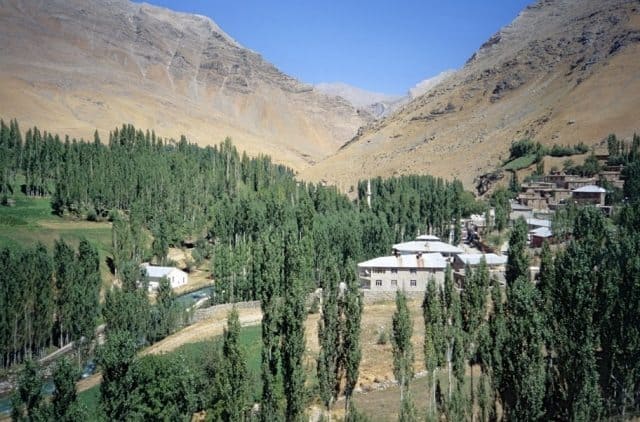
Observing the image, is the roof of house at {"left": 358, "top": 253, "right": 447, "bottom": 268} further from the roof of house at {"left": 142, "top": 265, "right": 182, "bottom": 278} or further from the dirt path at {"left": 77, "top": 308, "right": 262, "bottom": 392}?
the roof of house at {"left": 142, "top": 265, "right": 182, "bottom": 278}

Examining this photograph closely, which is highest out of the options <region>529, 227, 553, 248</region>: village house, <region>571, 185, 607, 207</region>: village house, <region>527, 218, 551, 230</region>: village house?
<region>571, 185, 607, 207</region>: village house

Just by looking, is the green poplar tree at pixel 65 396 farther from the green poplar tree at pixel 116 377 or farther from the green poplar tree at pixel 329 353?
the green poplar tree at pixel 329 353

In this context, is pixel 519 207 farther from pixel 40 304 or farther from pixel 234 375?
pixel 234 375

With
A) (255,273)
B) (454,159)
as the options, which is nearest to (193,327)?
(255,273)

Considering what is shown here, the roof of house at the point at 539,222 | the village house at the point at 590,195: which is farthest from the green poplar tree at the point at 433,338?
the village house at the point at 590,195

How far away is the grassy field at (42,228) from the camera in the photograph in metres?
62.4

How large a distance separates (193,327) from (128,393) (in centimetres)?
2704

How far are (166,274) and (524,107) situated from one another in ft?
375

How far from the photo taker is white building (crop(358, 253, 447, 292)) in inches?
1923

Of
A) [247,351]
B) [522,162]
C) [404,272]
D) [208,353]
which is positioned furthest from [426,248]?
[522,162]

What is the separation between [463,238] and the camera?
77.0 m

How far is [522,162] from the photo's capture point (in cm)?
10869

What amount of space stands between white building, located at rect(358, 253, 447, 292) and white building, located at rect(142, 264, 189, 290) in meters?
24.7

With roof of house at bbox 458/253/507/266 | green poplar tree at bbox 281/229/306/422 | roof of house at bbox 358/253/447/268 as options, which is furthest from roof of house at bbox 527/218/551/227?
green poplar tree at bbox 281/229/306/422
